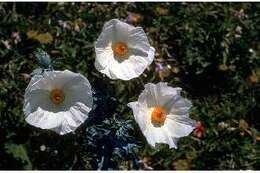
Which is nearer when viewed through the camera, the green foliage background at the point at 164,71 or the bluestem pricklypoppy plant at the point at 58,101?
the bluestem pricklypoppy plant at the point at 58,101

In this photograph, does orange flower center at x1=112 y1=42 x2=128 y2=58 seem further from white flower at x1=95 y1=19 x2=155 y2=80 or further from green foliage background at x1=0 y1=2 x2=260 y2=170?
green foliage background at x1=0 y1=2 x2=260 y2=170

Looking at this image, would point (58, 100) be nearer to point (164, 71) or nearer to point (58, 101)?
point (58, 101)

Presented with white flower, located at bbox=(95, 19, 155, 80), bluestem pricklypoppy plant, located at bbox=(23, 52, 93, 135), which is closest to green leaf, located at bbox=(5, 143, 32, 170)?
bluestem pricklypoppy plant, located at bbox=(23, 52, 93, 135)

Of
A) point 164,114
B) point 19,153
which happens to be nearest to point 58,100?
point 164,114

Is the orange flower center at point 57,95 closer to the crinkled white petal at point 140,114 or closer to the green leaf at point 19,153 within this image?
→ the crinkled white petal at point 140,114

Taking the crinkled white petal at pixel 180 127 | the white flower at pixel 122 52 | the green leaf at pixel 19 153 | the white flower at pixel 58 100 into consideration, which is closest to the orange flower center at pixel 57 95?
the white flower at pixel 58 100

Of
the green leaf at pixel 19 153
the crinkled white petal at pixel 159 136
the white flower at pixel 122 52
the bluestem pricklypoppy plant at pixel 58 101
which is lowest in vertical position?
the green leaf at pixel 19 153

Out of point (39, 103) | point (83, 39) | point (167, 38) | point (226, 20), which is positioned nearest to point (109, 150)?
point (39, 103)
